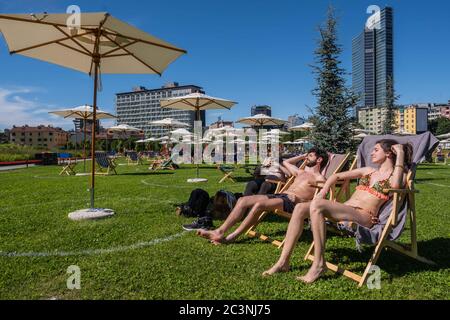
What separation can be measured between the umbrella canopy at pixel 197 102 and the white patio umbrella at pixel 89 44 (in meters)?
5.22

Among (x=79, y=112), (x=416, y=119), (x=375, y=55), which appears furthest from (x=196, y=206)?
(x=375, y=55)

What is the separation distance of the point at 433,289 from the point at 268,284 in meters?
1.41

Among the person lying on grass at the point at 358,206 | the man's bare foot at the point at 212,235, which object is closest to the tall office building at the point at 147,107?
the man's bare foot at the point at 212,235

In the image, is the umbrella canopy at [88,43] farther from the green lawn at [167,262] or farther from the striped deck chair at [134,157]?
the striped deck chair at [134,157]

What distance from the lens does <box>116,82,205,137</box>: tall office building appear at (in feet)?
488

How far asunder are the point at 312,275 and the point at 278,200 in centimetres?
121

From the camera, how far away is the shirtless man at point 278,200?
4.24m

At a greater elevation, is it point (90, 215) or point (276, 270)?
point (90, 215)

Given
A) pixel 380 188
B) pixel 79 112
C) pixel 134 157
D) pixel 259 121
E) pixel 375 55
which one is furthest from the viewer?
pixel 375 55

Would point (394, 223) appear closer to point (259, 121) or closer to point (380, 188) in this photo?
point (380, 188)

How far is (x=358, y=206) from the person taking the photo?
3645 mm

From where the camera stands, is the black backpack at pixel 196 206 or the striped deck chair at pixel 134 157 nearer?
the black backpack at pixel 196 206

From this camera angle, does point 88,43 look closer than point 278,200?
No

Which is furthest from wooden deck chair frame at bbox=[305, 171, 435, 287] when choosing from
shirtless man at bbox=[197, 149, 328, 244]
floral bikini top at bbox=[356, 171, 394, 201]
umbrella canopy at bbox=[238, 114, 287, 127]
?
umbrella canopy at bbox=[238, 114, 287, 127]
